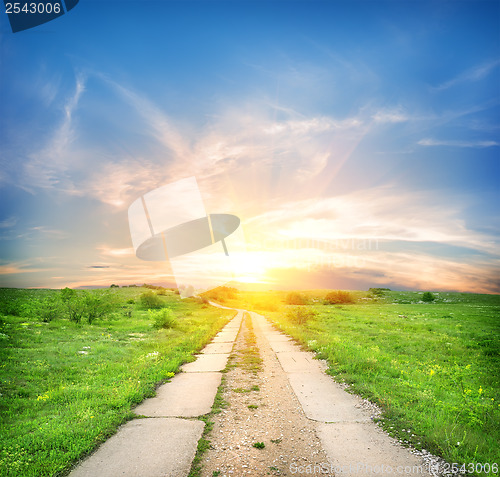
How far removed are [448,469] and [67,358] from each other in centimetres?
1310

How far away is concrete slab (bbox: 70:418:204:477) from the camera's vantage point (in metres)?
4.32

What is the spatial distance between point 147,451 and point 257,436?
1959 millimetres

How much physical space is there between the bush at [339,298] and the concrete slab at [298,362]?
5829 centimetres

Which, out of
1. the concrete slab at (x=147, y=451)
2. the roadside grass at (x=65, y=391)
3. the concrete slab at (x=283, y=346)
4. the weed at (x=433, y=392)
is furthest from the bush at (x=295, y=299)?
the concrete slab at (x=147, y=451)

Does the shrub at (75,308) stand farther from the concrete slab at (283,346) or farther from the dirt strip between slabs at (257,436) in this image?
the dirt strip between slabs at (257,436)

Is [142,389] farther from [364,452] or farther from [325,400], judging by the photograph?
[364,452]

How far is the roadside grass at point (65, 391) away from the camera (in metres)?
4.81

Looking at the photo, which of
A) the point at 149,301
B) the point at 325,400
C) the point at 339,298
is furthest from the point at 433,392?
the point at 339,298

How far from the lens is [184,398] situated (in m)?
7.34

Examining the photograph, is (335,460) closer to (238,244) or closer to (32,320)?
(238,244)

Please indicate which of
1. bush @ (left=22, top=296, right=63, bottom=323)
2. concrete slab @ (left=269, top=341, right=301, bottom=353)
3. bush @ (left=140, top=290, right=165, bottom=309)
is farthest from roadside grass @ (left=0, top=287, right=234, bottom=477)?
bush @ (left=140, top=290, right=165, bottom=309)

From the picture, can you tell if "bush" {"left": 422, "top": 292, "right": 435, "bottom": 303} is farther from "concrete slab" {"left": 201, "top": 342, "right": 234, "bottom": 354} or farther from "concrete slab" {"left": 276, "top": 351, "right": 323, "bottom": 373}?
"concrete slab" {"left": 276, "top": 351, "right": 323, "bottom": 373}

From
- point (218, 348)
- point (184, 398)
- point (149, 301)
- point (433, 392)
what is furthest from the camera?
point (149, 301)

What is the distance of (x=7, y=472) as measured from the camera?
431 centimetres
